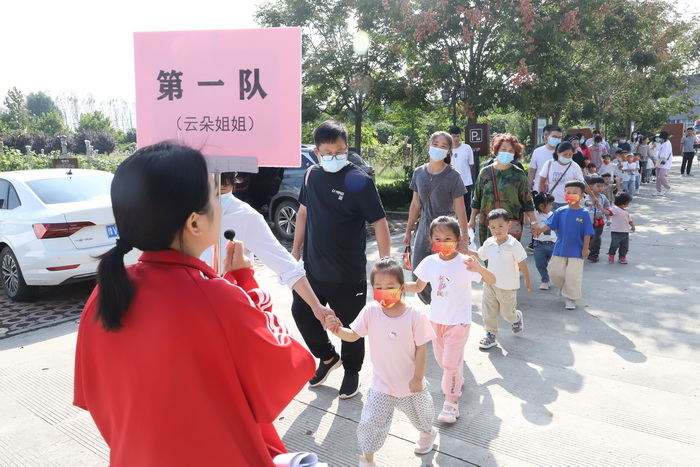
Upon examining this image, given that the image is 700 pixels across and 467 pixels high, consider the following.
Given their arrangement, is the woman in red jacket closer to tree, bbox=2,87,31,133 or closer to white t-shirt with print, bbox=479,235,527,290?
white t-shirt with print, bbox=479,235,527,290

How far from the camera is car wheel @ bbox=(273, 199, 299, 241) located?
995 cm

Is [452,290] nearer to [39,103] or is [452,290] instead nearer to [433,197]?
[433,197]

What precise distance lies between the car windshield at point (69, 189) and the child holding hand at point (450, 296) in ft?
15.2

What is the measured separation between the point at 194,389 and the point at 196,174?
0.50m

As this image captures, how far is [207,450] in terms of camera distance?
4.03 ft

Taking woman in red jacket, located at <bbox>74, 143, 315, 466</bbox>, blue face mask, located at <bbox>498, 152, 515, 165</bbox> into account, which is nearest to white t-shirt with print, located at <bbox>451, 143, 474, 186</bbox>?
blue face mask, located at <bbox>498, 152, 515, 165</bbox>

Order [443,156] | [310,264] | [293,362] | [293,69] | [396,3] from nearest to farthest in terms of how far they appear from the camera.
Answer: [293,362], [293,69], [310,264], [443,156], [396,3]

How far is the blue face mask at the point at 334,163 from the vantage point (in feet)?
11.6

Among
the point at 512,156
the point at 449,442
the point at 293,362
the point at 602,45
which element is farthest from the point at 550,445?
the point at 602,45

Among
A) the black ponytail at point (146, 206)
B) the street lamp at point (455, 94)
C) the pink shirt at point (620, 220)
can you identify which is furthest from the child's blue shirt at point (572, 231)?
the street lamp at point (455, 94)

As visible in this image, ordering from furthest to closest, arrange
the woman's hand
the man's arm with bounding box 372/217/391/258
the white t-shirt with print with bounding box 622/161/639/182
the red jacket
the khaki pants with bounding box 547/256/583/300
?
1. the white t-shirt with print with bounding box 622/161/639/182
2. the khaki pants with bounding box 547/256/583/300
3. the man's arm with bounding box 372/217/391/258
4. the woman's hand
5. the red jacket

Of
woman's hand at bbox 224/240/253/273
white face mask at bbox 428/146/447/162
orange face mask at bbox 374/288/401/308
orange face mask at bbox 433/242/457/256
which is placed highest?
white face mask at bbox 428/146/447/162

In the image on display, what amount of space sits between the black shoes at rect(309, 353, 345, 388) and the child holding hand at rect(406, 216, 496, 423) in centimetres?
87

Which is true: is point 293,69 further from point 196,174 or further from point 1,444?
point 1,444
